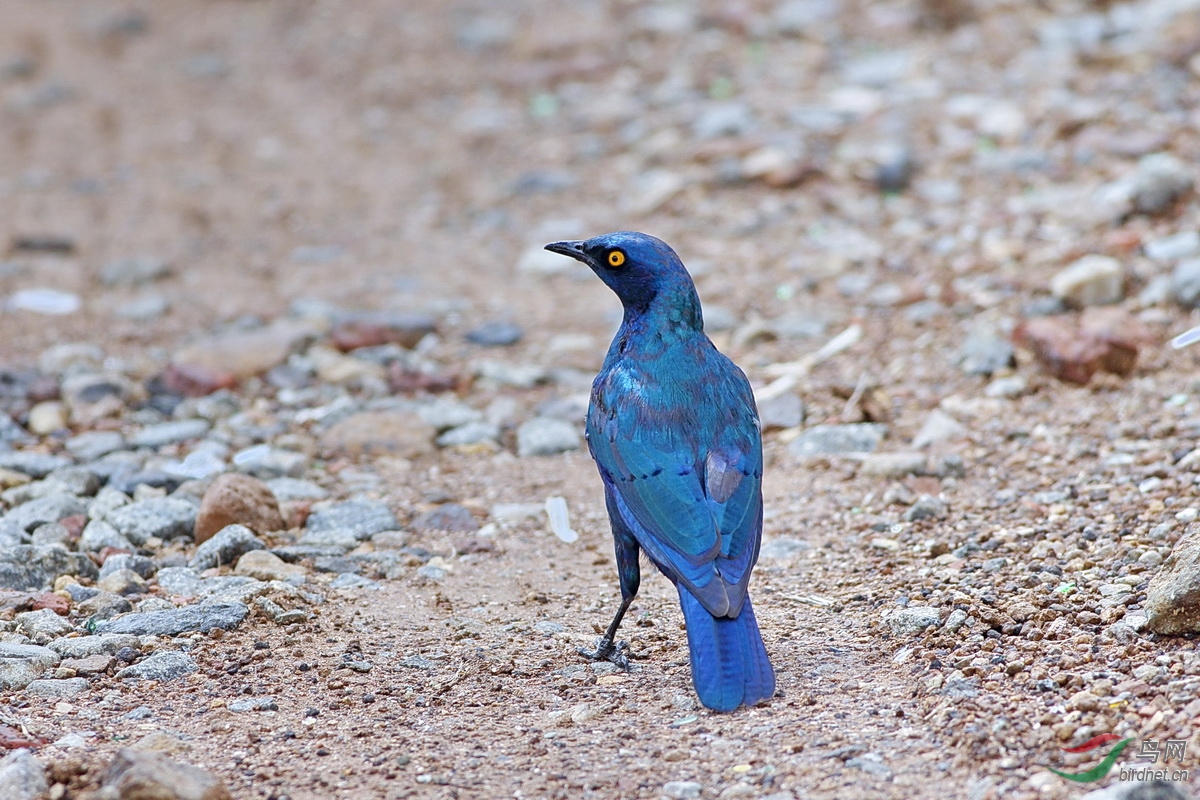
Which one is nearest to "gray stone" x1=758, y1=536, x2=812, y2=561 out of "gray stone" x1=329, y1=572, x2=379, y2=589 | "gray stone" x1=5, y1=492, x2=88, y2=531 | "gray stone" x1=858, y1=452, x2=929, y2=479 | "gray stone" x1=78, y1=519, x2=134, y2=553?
"gray stone" x1=858, y1=452, x2=929, y2=479

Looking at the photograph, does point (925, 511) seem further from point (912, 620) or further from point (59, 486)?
point (59, 486)

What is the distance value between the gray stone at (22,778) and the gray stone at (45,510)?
6.51ft

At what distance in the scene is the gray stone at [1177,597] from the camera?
12.2 ft

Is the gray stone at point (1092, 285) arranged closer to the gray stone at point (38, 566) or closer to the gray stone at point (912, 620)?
the gray stone at point (912, 620)

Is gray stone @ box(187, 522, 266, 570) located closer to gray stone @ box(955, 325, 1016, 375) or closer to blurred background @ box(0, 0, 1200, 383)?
blurred background @ box(0, 0, 1200, 383)

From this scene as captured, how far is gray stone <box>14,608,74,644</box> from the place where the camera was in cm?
424

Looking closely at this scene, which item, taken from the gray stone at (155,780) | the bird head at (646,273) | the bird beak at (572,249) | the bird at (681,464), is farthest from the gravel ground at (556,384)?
the bird beak at (572,249)

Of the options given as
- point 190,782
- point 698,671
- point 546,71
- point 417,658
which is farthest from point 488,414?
point 546,71

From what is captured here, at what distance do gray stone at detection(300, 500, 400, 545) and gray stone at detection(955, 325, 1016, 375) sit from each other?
8.99ft

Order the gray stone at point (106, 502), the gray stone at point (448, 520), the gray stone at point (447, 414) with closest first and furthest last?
1. the gray stone at point (106, 502)
2. the gray stone at point (448, 520)
3. the gray stone at point (447, 414)

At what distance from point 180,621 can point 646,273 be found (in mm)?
1877

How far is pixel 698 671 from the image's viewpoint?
377cm

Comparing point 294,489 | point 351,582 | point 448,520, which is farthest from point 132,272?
point 351,582

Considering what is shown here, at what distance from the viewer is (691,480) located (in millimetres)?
4191
